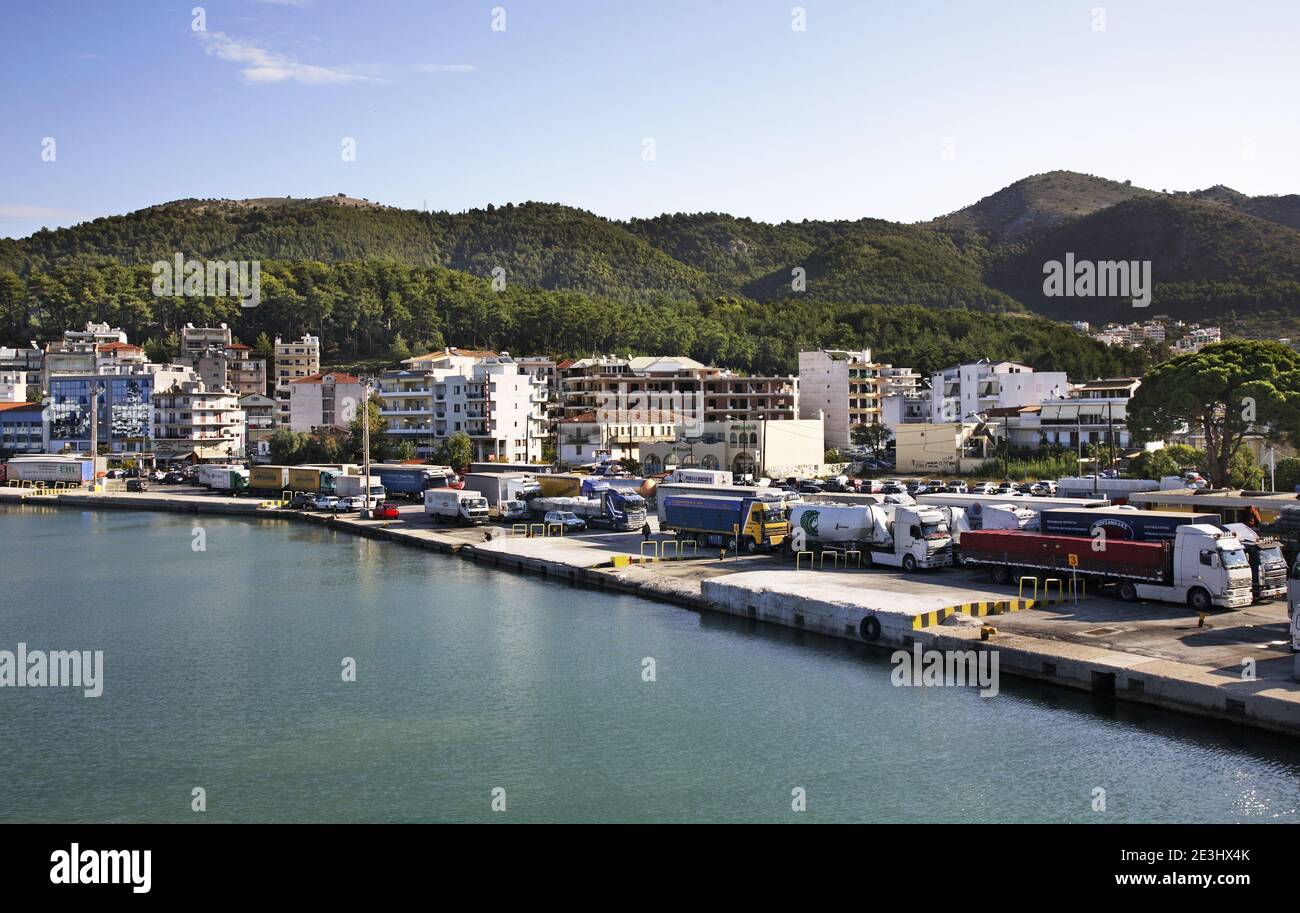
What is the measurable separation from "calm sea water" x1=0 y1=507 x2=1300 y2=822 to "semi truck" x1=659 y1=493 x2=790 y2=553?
6.31 metres

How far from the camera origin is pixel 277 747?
1802cm

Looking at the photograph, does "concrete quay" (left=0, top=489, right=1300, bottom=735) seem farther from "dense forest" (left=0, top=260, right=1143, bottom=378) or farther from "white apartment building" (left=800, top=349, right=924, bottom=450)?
"dense forest" (left=0, top=260, right=1143, bottom=378)

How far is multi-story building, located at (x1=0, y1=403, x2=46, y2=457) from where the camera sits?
291 ft

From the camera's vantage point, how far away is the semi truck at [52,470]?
75625 millimetres

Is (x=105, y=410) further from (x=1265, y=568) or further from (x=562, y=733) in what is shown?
(x=1265, y=568)

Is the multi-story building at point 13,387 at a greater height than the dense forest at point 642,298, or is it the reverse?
the dense forest at point 642,298

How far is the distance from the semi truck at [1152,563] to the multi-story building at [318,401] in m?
67.5

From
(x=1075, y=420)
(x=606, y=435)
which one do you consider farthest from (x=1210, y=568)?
(x=606, y=435)

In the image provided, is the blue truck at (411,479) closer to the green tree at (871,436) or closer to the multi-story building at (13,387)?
the green tree at (871,436)

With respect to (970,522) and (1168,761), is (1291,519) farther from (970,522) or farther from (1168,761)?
(1168,761)

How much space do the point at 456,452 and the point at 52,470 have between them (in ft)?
98.4

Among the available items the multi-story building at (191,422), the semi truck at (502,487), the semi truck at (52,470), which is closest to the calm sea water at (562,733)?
the semi truck at (502,487)

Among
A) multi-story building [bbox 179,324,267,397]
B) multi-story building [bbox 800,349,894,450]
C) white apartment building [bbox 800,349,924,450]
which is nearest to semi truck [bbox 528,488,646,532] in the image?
white apartment building [bbox 800,349,924,450]

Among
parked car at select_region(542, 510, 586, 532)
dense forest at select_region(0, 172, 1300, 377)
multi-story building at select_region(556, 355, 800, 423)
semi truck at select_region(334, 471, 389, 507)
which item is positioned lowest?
parked car at select_region(542, 510, 586, 532)
